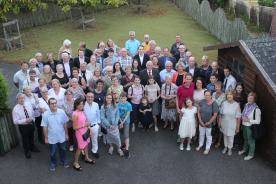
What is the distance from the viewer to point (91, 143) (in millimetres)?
10164

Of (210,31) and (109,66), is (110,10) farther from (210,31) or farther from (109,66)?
(109,66)

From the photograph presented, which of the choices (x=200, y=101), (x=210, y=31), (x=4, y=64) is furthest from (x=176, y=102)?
(x=210, y=31)

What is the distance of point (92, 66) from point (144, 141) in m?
2.73

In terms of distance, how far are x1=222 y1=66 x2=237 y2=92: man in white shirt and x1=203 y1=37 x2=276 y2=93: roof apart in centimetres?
74

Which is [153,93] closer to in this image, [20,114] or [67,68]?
[67,68]

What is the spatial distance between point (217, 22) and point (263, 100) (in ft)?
A: 34.6

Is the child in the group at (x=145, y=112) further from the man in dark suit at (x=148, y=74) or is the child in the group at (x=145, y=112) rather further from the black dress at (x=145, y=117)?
the man in dark suit at (x=148, y=74)

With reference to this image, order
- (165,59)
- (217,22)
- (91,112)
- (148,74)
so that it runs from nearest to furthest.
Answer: (91,112), (148,74), (165,59), (217,22)

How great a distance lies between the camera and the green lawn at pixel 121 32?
60.3 ft

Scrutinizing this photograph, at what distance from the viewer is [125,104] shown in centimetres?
947

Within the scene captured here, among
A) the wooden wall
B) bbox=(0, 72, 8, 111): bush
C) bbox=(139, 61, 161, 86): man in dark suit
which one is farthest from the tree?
the wooden wall

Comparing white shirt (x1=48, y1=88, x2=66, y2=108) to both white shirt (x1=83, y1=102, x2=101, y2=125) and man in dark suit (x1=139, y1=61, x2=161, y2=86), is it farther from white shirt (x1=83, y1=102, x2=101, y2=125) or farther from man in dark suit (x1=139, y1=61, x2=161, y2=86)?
man in dark suit (x1=139, y1=61, x2=161, y2=86)

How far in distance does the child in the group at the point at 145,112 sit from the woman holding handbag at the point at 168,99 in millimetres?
400

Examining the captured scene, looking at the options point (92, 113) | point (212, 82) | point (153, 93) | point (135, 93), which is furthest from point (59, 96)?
point (212, 82)
